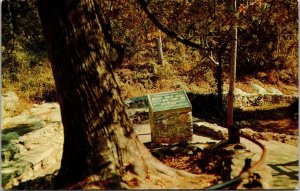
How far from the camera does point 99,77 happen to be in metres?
4.67

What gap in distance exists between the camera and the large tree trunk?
14.8 feet

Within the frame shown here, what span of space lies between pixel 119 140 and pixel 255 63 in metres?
17.7

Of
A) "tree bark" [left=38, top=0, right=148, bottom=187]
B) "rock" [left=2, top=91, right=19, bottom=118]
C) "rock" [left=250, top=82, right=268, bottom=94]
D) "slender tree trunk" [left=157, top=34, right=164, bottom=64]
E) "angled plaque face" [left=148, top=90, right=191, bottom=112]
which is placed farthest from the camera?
"slender tree trunk" [left=157, top=34, right=164, bottom=64]

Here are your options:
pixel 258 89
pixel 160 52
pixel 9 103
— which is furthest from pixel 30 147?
pixel 258 89

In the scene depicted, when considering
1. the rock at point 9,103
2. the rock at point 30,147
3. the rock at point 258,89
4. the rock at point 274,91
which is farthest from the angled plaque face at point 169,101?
the rock at point 274,91

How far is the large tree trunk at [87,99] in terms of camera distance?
14.8 ft

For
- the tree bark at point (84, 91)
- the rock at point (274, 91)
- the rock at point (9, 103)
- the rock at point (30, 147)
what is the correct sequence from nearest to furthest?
the tree bark at point (84, 91)
the rock at point (30, 147)
the rock at point (9, 103)
the rock at point (274, 91)

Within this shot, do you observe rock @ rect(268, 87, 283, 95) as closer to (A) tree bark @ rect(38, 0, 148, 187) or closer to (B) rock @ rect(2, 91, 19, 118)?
(B) rock @ rect(2, 91, 19, 118)

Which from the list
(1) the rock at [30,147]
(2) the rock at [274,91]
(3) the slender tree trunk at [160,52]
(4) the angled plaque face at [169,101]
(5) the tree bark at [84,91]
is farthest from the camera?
(3) the slender tree trunk at [160,52]

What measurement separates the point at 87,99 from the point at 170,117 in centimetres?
468

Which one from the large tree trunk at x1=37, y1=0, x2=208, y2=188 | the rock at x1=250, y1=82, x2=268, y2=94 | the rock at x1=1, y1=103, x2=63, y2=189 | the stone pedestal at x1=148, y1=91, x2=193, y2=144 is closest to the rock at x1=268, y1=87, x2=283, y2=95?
the rock at x1=250, y1=82, x2=268, y2=94

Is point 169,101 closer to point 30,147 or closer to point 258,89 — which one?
point 30,147

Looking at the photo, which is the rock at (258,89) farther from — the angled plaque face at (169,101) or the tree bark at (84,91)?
the tree bark at (84,91)

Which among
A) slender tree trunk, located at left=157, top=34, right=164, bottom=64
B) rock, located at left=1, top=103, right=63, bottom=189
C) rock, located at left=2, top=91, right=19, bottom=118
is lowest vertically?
rock, located at left=1, top=103, right=63, bottom=189
